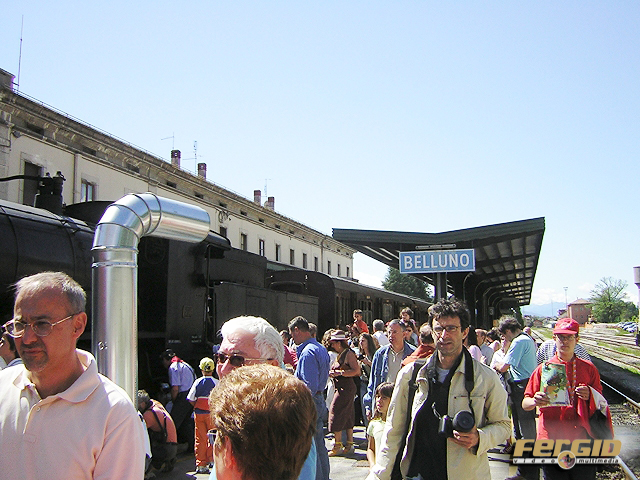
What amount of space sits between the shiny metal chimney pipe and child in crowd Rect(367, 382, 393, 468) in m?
2.10

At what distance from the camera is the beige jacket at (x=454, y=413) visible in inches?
137

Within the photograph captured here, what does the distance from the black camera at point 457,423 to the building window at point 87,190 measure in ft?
83.7

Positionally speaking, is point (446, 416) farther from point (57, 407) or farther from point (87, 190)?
point (87, 190)

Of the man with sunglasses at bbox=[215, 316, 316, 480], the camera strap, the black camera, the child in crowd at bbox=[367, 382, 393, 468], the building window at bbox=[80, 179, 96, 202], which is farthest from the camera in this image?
the building window at bbox=[80, 179, 96, 202]

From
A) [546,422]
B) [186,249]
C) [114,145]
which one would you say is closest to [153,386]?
[186,249]

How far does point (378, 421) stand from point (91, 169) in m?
24.3

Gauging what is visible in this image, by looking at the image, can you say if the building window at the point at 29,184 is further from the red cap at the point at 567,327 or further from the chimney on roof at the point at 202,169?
the red cap at the point at 567,327

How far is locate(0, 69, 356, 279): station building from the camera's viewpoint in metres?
22.6

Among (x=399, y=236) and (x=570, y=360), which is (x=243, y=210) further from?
(x=570, y=360)

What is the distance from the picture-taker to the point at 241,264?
12.5 meters

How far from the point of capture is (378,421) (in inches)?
212

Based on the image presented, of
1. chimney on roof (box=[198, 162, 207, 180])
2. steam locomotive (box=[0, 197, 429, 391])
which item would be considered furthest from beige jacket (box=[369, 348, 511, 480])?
chimney on roof (box=[198, 162, 207, 180])

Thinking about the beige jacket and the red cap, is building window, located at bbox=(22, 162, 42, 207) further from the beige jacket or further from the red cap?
the beige jacket

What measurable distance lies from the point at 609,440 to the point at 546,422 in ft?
1.52
